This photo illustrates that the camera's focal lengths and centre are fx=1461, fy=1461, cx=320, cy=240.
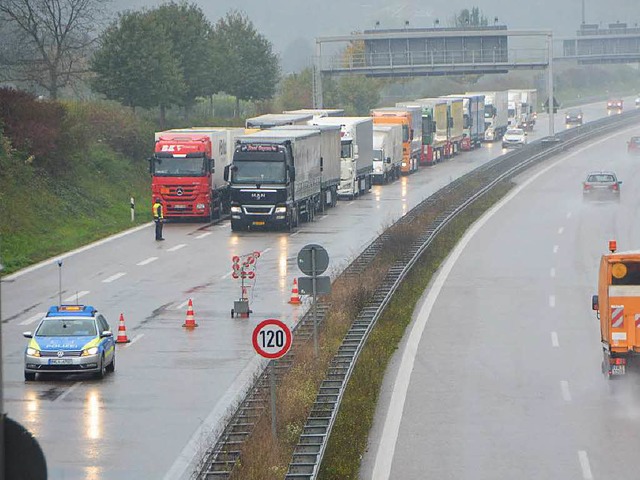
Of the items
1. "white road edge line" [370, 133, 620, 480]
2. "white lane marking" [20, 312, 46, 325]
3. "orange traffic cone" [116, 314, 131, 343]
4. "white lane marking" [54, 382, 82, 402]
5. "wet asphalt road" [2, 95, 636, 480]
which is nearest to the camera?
"white road edge line" [370, 133, 620, 480]

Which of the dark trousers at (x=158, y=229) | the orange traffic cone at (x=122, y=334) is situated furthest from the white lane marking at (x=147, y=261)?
the orange traffic cone at (x=122, y=334)

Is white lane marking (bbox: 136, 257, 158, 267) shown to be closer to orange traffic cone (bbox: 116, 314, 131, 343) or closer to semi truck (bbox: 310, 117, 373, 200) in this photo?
orange traffic cone (bbox: 116, 314, 131, 343)

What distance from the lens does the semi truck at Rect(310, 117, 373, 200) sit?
214ft

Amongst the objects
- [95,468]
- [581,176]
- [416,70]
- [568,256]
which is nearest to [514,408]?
[95,468]

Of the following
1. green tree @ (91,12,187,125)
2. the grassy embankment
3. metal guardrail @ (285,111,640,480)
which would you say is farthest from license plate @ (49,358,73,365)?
green tree @ (91,12,187,125)

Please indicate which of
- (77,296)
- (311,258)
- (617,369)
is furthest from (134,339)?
(617,369)

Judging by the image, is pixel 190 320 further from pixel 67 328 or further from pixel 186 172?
pixel 186 172

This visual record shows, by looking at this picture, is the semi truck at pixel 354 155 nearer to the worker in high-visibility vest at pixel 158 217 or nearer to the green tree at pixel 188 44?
the worker in high-visibility vest at pixel 158 217

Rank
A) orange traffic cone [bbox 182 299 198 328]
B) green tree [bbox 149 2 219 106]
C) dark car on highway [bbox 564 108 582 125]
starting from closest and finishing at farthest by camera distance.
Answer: orange traffic cone [bbox 182 299 198 328]
green tree [bbox 149 2 219 106]
dark car on highway [bbox 564 108 582 125]

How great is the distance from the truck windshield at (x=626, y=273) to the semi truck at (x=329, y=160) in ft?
113

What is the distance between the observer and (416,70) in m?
106

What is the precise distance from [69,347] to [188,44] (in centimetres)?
6115

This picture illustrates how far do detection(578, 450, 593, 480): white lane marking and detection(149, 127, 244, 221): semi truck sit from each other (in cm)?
3514

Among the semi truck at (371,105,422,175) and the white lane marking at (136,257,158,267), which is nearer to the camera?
the white lane marking at (136,257,158,267)
